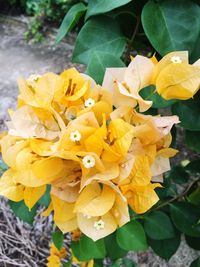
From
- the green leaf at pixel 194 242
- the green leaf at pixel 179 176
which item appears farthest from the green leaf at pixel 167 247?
the green leaf at pixel 179 176

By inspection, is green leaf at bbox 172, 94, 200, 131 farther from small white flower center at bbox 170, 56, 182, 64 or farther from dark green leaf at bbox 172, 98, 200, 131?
small white flower center at bbox 170, 56, 182, 64

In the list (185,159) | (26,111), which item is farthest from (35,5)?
(26,111)

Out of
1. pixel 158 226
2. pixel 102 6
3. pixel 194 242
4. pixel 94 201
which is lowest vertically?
pixel 194 242

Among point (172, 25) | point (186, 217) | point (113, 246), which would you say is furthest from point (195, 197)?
point (172, 25)

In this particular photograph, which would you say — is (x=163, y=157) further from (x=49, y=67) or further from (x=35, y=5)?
(x=35, y=5)

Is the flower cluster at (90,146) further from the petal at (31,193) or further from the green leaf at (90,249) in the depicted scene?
the green leaf at (90,249)

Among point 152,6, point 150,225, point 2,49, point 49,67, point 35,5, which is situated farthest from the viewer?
point 35,5

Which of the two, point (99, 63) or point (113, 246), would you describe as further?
point (113, 246)

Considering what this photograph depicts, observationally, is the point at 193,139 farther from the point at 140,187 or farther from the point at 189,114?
the point at 140,187
